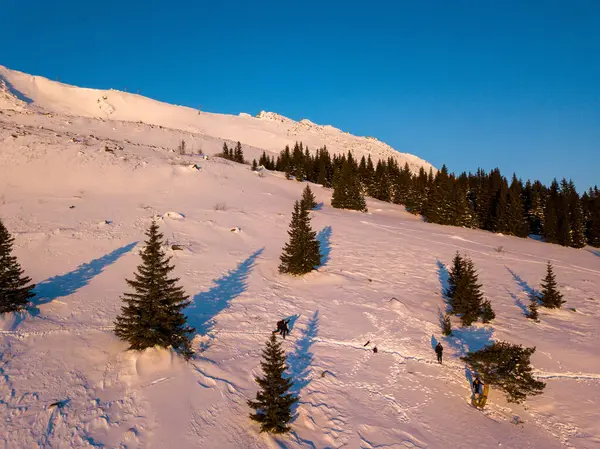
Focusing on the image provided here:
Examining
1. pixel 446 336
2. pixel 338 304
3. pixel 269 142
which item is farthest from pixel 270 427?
pixel 269 142

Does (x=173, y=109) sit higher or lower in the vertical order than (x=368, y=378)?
higher

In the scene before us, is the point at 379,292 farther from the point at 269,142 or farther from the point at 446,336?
the point at 269,142

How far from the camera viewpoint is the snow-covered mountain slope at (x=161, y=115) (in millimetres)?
162500

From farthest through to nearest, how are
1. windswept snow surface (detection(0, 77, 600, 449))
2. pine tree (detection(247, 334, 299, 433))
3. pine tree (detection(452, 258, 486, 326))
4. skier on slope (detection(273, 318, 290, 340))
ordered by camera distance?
pine tree (detection(452, 258, 486, 326)) < skier on slope (detection(273, 318, 290, 340)) < windswept snow surface (detection(0, 77, 600, 449)) < pine tree (detection(247, 334, 299, 433))

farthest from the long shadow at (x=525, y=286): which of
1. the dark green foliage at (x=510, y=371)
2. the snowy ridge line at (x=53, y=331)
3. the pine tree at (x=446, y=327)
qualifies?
the snowy ridge line at (x=53, y=331)

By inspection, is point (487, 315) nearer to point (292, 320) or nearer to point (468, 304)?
point (468, 304)

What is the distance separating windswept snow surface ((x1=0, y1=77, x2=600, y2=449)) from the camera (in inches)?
383

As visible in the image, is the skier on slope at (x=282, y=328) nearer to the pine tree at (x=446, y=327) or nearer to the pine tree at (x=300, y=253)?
the pine tree at (x=300, y=253)

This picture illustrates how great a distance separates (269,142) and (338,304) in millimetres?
148637

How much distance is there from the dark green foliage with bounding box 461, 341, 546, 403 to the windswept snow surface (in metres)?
0.99

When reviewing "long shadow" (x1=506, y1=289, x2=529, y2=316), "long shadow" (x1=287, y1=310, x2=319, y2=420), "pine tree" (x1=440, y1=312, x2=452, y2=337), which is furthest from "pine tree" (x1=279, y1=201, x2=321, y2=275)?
"long shadow" (x1=506, y1=289, x2=529, y2=316)

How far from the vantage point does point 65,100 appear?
174m

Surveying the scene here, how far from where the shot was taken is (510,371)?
12320 mm

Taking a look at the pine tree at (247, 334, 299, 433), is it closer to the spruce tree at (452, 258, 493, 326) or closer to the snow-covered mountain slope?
the spruce tree at (452, 258, 493, 326)
